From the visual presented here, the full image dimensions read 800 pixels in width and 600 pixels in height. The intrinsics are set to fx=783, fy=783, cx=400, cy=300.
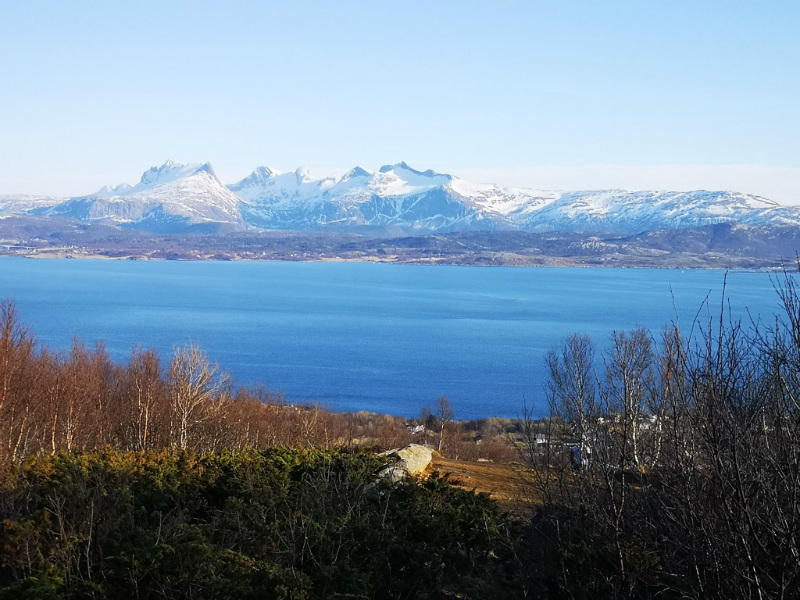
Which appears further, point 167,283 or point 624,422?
point 167,283

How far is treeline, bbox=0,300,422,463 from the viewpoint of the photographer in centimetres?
1820

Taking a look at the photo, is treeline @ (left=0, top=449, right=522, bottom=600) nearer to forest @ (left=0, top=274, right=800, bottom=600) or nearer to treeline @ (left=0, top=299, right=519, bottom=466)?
forest @ (left=0, top=274, right=800, bottom=600)

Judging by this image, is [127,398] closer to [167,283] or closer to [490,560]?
[490,560]

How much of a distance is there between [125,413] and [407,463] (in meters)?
11.9

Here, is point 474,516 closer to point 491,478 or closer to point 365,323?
point 491,478

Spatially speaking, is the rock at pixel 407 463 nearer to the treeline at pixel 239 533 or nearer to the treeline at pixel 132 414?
the treeline at pixel 239 533

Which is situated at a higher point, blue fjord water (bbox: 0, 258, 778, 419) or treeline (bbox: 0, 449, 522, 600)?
treeline (bbox: 0, 449, 522, 600)

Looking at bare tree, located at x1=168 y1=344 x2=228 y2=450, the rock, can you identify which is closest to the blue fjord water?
bare tree, located at x1=168 y1=344 x2=228 y2=450

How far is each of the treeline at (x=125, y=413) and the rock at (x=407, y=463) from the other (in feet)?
5.77

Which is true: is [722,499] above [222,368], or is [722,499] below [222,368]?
above

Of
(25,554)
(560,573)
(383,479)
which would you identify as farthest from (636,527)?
(25,554)

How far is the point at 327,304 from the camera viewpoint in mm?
102812

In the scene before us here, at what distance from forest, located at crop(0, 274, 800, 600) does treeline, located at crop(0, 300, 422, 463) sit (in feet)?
17.6

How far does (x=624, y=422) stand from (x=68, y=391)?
56.8 ft
